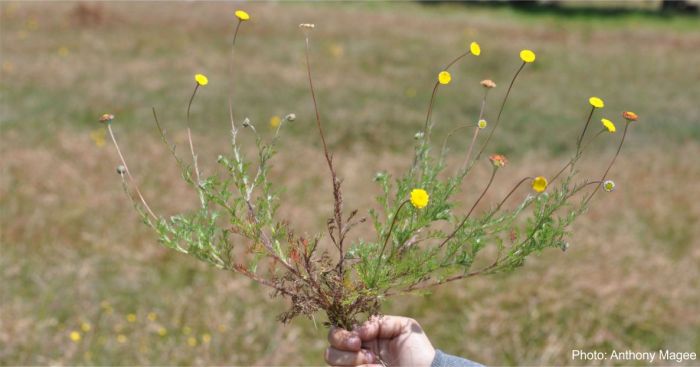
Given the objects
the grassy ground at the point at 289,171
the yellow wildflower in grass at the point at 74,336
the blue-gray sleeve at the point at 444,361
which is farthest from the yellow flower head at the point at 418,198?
the yellow wildflower in grass at the point at 74,336

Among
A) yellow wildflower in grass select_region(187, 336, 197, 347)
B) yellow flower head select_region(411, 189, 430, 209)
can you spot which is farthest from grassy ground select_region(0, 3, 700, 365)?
yellow flower head select_region(411, 189, 430, 209)

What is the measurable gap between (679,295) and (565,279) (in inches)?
35.4

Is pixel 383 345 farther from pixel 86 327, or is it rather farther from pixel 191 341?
pixel 86 327

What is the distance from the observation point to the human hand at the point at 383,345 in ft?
5.44

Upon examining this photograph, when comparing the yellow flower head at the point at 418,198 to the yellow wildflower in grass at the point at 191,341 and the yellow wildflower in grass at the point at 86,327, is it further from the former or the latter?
the yellow wildflower in grass at the point at 86,327

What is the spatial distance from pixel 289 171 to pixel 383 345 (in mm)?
5678

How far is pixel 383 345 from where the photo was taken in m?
1.91

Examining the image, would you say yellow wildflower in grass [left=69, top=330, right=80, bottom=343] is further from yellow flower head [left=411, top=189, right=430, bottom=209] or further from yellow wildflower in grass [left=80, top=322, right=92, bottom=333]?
yellow flower head [left=411, top=189, right=430, bottom=209]

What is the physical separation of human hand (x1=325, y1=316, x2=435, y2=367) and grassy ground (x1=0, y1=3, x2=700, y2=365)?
7.24 feet

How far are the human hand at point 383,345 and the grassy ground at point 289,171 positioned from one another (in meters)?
2.21

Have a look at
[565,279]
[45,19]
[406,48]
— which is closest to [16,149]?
[565,279]

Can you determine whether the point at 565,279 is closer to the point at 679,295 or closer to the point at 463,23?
the point at 679,295

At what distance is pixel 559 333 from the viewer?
15.1 ft

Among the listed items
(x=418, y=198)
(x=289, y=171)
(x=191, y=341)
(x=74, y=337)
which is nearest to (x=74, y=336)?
(x=74, y=337)
